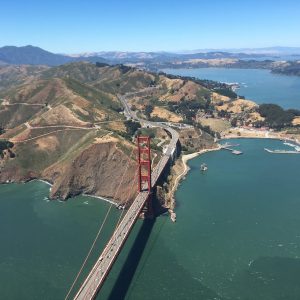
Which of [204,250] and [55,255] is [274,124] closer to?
[204,250]

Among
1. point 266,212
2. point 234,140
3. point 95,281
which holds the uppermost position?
point 95,281

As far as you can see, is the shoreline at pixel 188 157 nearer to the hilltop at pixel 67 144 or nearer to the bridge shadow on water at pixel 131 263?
the bridge shadow on water at pixel 131 263

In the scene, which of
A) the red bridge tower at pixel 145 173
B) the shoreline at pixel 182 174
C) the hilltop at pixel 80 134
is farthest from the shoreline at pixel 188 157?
the red bridge tower at pixel 145 173

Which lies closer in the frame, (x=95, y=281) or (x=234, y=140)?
(x=95, y=281)

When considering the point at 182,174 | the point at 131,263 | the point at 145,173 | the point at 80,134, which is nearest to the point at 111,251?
the point at 131,263

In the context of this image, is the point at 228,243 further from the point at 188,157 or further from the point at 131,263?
→ the point at 188,157

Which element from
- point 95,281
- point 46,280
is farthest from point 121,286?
point 46,280

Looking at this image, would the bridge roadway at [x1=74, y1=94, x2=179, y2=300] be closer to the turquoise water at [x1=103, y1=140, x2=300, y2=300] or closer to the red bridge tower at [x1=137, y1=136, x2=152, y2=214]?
the red bridge tower at [x1=137, y1=136, x2=152, y2=214]
